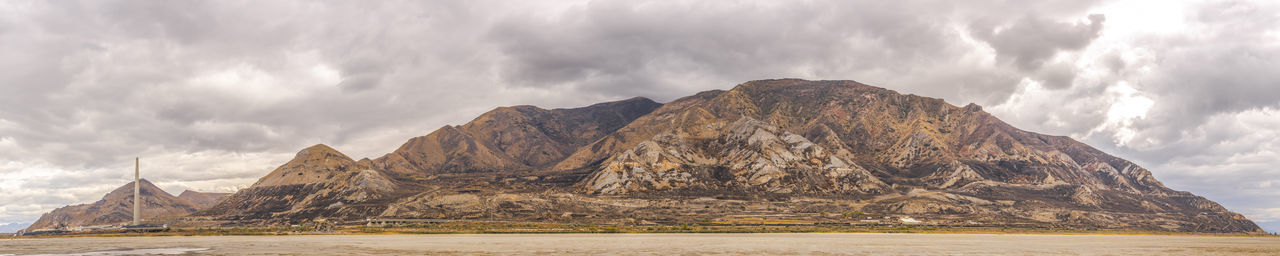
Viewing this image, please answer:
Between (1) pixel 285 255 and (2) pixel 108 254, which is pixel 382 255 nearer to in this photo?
(1) pixel 285 255

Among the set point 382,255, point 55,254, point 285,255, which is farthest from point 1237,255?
point 55,254

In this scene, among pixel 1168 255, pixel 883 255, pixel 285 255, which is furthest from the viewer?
pixel 1168 255

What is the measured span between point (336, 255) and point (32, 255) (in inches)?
1853

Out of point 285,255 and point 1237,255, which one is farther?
point 1237,255

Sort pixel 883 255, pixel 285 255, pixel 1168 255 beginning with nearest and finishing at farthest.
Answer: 1. pixel 285 255
2. pixel 883 255
3. pixel 1168 255

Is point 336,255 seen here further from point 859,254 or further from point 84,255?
point 859,254

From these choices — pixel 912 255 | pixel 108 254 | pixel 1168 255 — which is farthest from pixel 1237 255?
pixel 108 254

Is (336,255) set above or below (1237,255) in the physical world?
above

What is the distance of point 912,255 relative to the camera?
321 feet

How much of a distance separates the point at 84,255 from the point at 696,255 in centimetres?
8772

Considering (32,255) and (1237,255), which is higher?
(32,255)

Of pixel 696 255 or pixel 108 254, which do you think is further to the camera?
pixel 108 254

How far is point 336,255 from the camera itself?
91375 millimetres

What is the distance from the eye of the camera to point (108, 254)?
101 m
